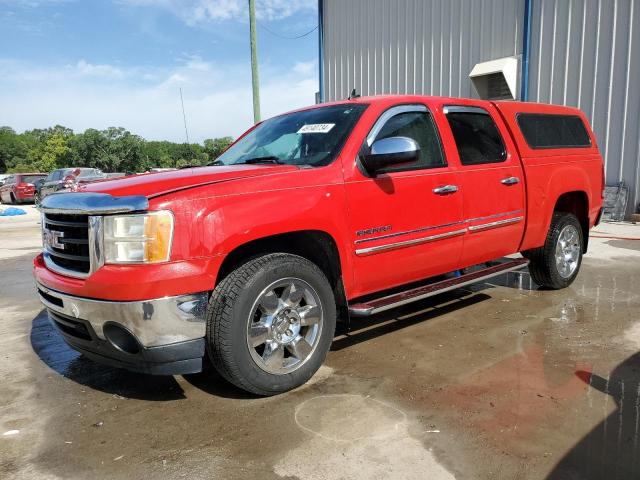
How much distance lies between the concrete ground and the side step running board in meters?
0.43

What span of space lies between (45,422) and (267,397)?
1320mm

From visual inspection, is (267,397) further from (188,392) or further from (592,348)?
(592,348)

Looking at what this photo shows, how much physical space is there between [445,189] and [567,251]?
2.41 m

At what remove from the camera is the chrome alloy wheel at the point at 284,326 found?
324 cm

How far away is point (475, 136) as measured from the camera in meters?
4.66

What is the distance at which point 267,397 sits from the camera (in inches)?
133

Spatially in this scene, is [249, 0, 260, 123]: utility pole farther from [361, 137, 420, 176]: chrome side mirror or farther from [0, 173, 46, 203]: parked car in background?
[0, 173, 46, 203]: parked car in background

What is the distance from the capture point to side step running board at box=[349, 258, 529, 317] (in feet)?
12.1

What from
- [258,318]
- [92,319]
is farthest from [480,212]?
[92,319]

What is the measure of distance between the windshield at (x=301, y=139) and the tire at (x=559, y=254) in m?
2.71

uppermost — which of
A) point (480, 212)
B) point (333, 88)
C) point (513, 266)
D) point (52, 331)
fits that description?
point (333, 88)

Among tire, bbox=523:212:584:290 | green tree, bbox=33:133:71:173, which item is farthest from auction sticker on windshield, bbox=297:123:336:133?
green tree, bbox=33:133:71:173

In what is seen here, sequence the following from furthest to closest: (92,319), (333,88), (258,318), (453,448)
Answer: (333,88) → (258,318) → (92,319) → (453,448)

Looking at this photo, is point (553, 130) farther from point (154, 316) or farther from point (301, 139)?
point (154, 316)
